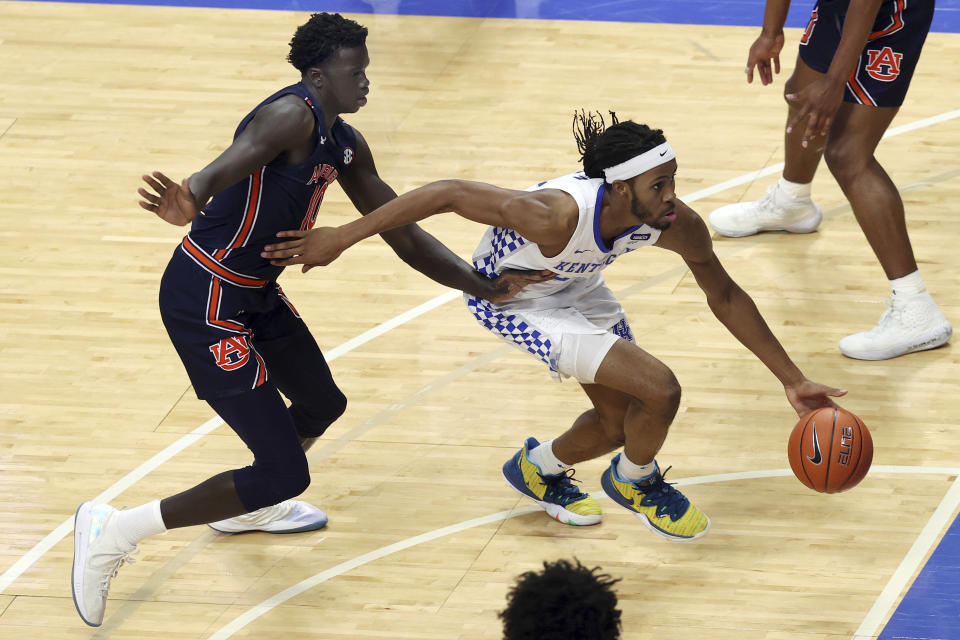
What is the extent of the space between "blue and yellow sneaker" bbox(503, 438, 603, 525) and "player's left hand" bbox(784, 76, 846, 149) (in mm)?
1816

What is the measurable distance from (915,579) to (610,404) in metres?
1.24

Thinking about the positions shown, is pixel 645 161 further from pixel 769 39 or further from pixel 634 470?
pixel 769 39

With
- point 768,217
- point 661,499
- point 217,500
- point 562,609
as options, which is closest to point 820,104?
point 768,217

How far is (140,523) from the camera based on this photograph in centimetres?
493

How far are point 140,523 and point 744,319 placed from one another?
2.29 meters

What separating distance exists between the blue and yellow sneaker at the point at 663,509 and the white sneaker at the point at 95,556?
1.83 m

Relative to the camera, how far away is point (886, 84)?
615cm

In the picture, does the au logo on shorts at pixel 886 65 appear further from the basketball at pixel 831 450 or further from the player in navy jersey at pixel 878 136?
the basketball at pixel 831 450

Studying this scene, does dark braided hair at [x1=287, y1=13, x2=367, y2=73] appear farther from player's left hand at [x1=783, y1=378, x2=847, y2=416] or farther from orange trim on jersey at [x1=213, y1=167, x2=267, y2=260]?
player's left hand at [x1=783, y1=378, x2=847, y2=416]

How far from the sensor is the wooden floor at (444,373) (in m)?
5.00

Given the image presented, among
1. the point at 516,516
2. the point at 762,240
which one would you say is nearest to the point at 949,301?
the point at 762,240

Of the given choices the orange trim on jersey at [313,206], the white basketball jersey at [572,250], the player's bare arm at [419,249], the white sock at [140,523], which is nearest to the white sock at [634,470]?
the white basketball jersey at [572,250]

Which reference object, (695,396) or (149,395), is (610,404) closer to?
(695,396)

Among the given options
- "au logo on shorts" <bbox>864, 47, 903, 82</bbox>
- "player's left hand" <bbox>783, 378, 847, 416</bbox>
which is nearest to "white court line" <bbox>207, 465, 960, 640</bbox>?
"player's left hand" <bbox>783, 378, 847, 416</bbox>
